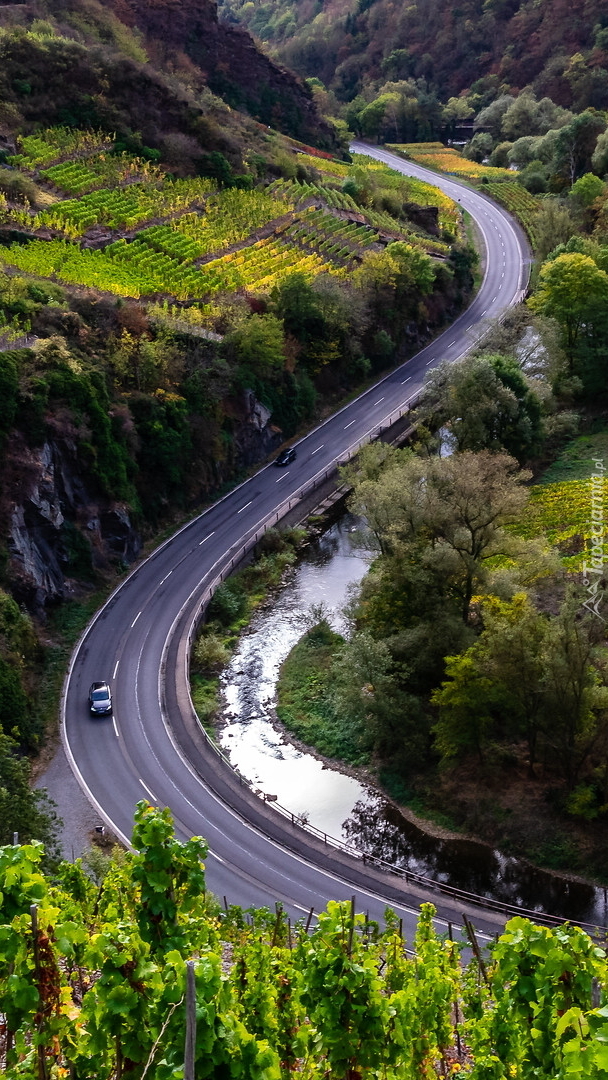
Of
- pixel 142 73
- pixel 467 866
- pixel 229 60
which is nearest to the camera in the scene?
pixel 467 866

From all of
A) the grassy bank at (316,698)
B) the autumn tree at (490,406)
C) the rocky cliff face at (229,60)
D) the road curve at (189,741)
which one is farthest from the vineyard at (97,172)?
the grassy bank at (316,698)

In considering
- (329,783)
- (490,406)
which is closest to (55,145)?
(490,406)

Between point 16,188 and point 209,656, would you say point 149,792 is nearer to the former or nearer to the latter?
point 209,656

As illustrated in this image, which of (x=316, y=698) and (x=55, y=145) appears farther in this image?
(x=55, y=145)

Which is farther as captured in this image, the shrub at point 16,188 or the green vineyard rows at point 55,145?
the green vineyard rows at point 55,145

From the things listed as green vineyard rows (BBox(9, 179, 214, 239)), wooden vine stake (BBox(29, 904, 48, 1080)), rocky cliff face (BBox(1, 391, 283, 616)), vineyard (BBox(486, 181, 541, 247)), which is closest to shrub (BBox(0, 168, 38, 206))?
green vineyard rows (BBox(9, 179, 214, 239))

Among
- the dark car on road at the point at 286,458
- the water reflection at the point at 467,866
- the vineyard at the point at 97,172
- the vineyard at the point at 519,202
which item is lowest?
the water reflection at the point at 467,866

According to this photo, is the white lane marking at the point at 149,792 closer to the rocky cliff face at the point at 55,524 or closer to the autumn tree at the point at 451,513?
the rocky cliff face at the point at 55,524
